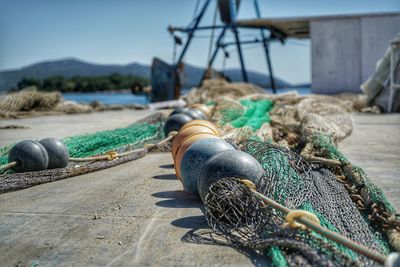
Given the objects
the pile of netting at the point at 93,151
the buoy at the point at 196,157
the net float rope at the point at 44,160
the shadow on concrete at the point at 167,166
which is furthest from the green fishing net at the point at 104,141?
the buoy at the point at 196,157

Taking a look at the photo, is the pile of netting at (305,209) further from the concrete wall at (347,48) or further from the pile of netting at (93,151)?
the concrete wall at (347,48)

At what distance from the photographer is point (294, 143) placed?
5.85 metres

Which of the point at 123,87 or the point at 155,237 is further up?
the point at 155,237

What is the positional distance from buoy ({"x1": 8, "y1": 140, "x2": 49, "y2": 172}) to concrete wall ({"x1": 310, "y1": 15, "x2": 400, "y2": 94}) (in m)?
16.2

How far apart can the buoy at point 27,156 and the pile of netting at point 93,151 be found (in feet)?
0.35

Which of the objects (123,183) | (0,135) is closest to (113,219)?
(123,183)

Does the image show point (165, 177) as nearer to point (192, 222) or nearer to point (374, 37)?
point (192, 222)

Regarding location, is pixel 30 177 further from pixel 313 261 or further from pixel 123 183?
pixel 313 261

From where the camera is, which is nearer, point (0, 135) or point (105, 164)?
point (105, 164)

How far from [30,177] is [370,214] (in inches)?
120

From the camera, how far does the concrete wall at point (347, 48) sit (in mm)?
18062

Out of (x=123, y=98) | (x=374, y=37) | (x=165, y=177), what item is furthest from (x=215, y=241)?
(x=123, y=98)

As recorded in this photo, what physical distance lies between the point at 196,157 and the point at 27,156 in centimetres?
198

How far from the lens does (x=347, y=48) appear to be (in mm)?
18734
